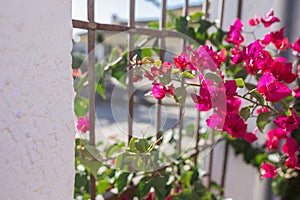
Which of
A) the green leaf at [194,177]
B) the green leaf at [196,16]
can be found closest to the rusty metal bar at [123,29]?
the green leaf at [196,16]

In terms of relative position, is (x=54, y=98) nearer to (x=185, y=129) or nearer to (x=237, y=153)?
(x=185, y=129)

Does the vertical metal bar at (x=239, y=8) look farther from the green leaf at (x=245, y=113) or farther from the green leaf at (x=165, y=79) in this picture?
the green leaf at (x=165, y=79)

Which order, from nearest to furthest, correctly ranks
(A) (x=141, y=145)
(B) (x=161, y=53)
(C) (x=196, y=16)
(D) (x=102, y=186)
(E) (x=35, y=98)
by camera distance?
1. (E) (x=35, y=98)
2. (A) (x=141, y=145)
3. (B) (x=161, y=53)
4. (D) (x=102, y=186)
5. (C) (x=196, y=16)

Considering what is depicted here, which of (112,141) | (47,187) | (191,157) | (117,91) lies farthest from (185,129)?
(47,187)

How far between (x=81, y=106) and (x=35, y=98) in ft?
1.89

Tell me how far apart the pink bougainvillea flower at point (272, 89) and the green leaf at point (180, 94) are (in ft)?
0.62

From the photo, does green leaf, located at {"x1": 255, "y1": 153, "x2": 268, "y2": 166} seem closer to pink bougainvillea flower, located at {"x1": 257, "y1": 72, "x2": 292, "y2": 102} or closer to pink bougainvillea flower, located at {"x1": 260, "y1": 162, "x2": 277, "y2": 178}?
pink bougainvillea flower, located at {"x1": 260, "y1": 162, "x2": 277, "y2": 178}

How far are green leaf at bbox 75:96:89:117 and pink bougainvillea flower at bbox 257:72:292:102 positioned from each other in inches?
20.8

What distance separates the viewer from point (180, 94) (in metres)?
0.93

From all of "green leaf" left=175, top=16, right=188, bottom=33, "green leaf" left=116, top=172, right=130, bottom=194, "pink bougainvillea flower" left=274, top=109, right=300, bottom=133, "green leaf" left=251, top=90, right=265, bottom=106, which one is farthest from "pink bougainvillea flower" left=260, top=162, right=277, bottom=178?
"green leaf" left=175, top=16, right=188, bottom=33

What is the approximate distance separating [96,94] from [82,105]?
14 cm

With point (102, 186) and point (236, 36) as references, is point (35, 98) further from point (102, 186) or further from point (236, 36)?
point (236, 36)

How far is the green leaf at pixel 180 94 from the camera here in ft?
3.04

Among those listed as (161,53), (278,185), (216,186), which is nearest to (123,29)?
(161,53)
